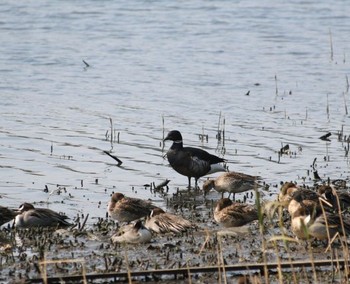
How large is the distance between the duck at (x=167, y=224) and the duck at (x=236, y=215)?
1.66 feet

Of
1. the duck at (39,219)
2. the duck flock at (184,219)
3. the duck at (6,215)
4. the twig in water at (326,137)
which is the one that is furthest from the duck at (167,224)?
the twig in water at (326,137)

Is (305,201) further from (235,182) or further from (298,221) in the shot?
(235,182)

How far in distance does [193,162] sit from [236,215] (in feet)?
11.1

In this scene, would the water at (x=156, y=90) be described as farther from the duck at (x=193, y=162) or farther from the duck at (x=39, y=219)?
the duck at (x=39, y=219)

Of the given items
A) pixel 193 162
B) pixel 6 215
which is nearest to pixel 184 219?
pixel 6 215

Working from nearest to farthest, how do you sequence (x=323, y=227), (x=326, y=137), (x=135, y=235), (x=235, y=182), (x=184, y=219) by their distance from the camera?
(x=323, y=227), (x=135, y=235), (x=184, y=219), (x=235, y=182), (x=326, y=137)

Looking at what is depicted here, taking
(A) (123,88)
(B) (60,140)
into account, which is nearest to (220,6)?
(A) (123,88)

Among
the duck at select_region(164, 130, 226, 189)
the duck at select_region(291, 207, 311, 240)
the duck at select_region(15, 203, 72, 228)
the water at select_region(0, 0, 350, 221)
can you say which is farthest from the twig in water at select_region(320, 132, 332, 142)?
the duck at select_region(15, 203, 72, 228)

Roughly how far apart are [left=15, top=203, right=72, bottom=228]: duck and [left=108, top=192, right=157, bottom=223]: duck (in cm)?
61

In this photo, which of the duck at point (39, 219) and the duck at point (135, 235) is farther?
the duck at point (39, 219)

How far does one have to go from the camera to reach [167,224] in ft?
36.3

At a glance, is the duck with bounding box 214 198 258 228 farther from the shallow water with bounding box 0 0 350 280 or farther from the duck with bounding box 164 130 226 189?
the duck with bounding box 164 130 226 189

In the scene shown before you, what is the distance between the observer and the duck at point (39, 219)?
11414mm

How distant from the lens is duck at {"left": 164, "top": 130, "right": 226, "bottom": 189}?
48.9 feet
